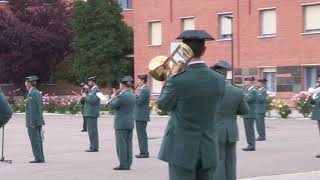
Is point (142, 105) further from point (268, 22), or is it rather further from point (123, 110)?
point (268, 22)

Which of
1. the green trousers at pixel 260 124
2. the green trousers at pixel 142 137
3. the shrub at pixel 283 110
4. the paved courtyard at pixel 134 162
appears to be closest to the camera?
the paved courtyard at pixel 134 162

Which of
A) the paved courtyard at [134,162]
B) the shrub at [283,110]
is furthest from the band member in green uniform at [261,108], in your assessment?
the shrub at [283,110]

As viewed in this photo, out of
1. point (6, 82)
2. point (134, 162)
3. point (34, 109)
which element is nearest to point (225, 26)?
point (6, 82)

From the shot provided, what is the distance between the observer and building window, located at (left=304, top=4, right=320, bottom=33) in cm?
4359

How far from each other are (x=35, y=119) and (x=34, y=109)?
0.22 metres

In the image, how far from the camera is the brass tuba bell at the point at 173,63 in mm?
6613

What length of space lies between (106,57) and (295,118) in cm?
2549

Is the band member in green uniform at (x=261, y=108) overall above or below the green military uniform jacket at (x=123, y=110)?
below

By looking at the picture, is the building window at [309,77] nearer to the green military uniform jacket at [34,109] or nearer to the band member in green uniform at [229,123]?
the green military uniform jacket at [34,109]

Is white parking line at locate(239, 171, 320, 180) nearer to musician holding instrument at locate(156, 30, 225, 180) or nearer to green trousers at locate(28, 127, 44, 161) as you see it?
green trousers at locate(28, 127, 44, 161)

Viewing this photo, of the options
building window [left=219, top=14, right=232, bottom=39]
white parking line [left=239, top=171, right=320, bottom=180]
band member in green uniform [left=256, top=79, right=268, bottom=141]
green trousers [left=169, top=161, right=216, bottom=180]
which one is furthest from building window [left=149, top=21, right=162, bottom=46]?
green trousers [left=169, top=161, right=216, bottom=180]

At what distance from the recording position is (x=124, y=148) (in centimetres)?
1408

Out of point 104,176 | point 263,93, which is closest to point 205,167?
point 104,176

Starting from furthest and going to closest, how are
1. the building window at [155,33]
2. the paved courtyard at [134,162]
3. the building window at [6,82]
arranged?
the building window at [6,82]
the building window at [155,33]
the paved courtyard at [134,162]
